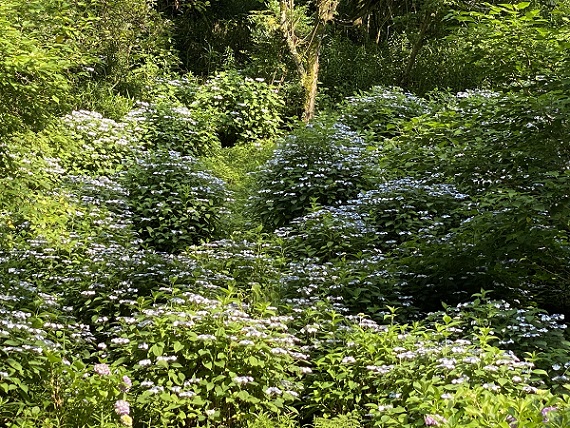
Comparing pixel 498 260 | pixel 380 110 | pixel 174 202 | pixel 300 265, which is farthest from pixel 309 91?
pixel 498 260

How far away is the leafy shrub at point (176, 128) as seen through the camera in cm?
861

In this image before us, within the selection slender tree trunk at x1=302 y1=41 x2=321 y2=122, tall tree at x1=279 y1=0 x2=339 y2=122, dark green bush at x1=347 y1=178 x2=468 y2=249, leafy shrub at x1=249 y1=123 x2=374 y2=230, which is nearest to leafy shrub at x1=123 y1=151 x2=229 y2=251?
leafy shrub at x1=249 y1=123 x2=374 y2=230

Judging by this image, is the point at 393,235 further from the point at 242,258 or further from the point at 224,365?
the point at 224,365

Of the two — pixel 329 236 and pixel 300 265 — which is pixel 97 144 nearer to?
pixel 329 236

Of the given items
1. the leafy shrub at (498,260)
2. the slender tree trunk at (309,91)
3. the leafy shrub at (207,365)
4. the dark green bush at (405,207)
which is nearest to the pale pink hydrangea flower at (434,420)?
the leafy shrub at (207,365)

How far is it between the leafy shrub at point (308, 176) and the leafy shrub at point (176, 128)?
1.71m

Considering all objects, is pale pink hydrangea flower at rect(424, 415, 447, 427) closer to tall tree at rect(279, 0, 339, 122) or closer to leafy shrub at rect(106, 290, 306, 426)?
leafy shrub at rect(106, 290, 306, 426)

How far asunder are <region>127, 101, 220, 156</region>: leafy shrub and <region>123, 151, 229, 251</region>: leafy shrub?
163 centimetres

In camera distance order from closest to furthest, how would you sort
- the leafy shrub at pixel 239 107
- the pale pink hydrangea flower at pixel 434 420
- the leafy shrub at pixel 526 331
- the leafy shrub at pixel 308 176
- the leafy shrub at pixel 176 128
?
the pale pink hydrangea flower at pixel 434 420, the leafy shrub at pixel 526 331, the leafy shrub at pixel 308 176, the leafy shrub at pixel 176 128, the leafy shrub at pixel 239 107

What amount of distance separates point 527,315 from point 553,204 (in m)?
0.72

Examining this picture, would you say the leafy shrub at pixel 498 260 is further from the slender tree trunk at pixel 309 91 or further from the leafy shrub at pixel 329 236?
the slender tree trunk at pixel 309 91

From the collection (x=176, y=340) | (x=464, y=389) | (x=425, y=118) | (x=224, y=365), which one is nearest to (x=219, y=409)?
(x=224, y=365)

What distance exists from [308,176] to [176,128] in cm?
292

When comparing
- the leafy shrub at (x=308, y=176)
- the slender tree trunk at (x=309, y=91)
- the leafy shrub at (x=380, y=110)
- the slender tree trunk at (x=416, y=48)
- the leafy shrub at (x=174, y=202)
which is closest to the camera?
the leafy shrub at (x=174, y=202)
